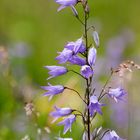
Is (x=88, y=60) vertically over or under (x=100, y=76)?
over

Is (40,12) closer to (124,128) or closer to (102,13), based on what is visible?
(102,13)

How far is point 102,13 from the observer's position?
10891mm

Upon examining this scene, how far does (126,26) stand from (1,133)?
4539 millimetres

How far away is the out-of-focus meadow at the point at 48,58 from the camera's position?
574 centimetres

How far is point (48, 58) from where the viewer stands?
8.98 m

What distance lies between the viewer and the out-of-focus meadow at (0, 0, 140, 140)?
18.8 feet

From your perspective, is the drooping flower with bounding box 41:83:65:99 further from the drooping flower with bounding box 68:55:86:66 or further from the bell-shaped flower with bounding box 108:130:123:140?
the bell-shaped flower with bounding box 108:130:123:140

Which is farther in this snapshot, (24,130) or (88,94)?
(24,130)

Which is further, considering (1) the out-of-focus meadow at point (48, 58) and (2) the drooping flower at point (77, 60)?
(1) the out-of-focus meadow at point (48, 58)

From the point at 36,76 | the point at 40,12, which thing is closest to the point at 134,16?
the point at 40,12

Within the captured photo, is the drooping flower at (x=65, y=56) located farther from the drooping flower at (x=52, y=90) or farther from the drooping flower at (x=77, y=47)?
the drooping flower at (x=52, y=90)

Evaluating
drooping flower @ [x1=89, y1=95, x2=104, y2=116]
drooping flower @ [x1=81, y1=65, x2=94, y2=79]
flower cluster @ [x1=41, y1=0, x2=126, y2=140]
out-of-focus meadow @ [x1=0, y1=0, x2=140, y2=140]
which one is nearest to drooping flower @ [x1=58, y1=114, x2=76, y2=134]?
flower cluster @ [x1=41, y1=0, x2=126, y2=140]

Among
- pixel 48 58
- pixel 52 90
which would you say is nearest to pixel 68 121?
pixel 52 90

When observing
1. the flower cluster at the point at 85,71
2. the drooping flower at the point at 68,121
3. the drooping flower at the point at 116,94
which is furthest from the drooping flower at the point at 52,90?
the drooping flower at the point at 116,94
